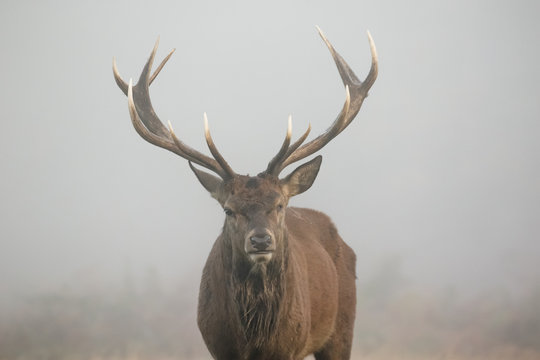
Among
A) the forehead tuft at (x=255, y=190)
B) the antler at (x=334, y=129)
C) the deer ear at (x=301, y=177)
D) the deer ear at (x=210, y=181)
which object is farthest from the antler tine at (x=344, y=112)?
the deer ear at (x=210, y=181)

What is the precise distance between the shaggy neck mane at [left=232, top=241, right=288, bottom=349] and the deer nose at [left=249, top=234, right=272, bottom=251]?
0.42 m

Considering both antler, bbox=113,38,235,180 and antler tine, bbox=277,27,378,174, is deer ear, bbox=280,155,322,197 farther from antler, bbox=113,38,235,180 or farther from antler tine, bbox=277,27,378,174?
antler, bbox=113,38,235,180

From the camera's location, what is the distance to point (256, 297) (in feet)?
22.4

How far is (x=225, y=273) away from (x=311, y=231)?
2084 mm

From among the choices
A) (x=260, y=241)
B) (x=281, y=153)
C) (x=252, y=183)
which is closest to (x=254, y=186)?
(x=252, y=183)

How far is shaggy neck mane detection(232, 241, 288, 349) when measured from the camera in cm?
679

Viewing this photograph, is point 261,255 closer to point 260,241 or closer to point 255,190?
point 260,241

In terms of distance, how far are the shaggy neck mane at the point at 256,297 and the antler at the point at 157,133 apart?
0.91 meters

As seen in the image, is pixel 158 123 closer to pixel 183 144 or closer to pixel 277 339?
pixel 183 144

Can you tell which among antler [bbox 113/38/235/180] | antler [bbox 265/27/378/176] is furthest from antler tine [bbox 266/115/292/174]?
antler [bbox 113/38/235/180]

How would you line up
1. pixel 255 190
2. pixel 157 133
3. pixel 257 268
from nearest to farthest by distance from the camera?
pixel 257 268 → pixel 255 190 → pixel 157 133

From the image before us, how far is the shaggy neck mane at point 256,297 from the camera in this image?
6.79 m

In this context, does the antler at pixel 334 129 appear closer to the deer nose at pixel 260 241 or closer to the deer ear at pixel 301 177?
the deer ear at pixel 301 177

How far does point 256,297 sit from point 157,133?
2266 mm
